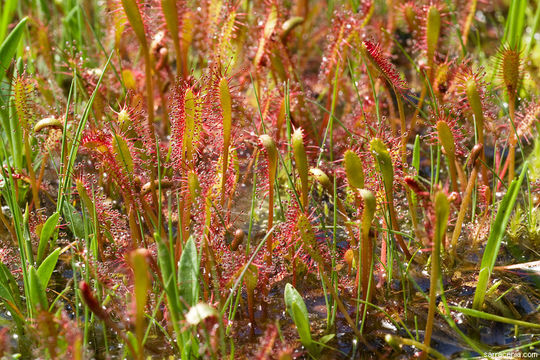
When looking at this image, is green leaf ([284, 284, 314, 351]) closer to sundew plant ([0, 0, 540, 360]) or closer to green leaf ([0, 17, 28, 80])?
sundew plant ([0, 0, 540, 360])

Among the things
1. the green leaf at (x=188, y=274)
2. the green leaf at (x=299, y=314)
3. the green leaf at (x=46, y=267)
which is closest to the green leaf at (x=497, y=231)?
the green leaf at (x=299, y=314)

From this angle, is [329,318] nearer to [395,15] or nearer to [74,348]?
[74,348]

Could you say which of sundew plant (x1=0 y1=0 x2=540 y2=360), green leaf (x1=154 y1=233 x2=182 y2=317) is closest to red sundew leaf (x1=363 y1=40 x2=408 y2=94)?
sundew plant (x1=0 y1=0 x2=540 y2=360)

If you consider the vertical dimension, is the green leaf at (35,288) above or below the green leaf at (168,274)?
below

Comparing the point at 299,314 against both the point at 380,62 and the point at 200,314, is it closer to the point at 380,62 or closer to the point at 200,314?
the point at 200,314

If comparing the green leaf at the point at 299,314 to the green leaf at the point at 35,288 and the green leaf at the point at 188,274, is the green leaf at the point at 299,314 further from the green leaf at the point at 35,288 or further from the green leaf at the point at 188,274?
the green leaf at the point at 35,288

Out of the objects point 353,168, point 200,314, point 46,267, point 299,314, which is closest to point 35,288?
point 46,267

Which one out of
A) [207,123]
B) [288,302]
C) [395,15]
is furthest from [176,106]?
[395,15]

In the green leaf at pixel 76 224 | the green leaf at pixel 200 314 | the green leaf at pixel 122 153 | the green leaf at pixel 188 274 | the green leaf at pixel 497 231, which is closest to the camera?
the green leaf at pixel 200 314
